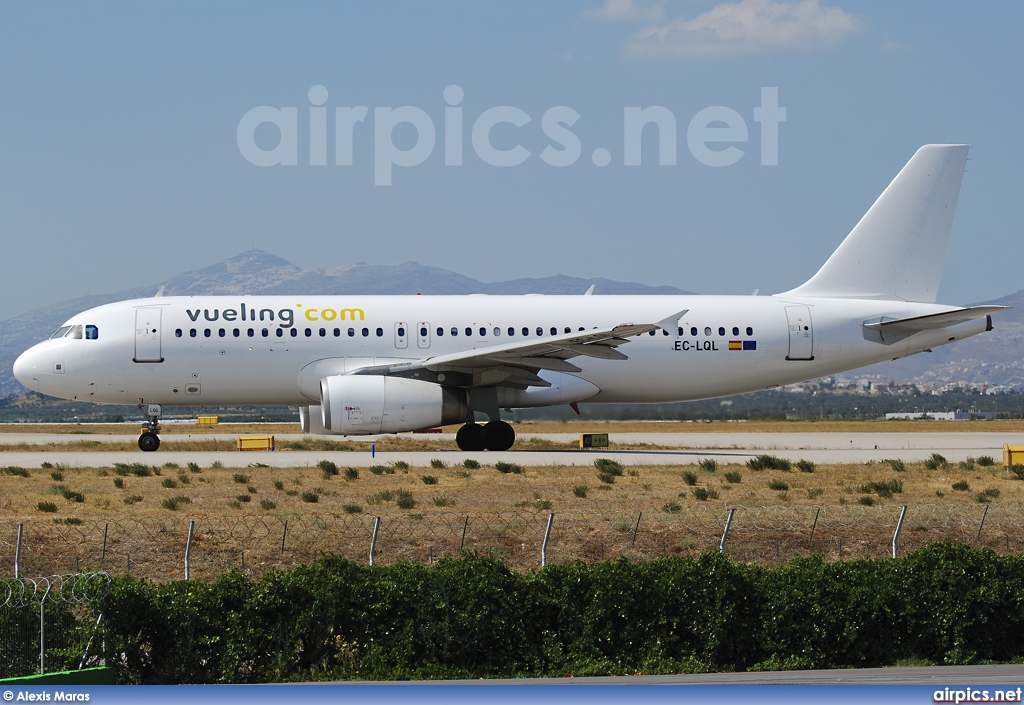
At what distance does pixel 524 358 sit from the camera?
30.0m

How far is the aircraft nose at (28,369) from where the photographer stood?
3122 centimetres

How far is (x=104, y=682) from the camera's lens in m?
10.9

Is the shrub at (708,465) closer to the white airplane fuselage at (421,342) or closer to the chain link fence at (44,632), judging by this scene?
the white airplane fuselage at (421,342)

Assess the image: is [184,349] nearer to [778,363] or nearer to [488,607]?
[778,363]

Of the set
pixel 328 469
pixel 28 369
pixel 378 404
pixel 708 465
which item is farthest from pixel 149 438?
pixel 708 465

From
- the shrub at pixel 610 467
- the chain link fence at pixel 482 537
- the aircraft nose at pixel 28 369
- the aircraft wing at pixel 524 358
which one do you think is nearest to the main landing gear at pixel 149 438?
the aircraft nose at pixel 28 369

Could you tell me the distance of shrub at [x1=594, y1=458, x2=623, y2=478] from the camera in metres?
26.9

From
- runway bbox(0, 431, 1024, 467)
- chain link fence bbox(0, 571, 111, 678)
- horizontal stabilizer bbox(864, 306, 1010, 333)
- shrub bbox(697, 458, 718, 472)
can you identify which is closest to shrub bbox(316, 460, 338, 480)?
runway bbox(0, 431, 1024, 467)

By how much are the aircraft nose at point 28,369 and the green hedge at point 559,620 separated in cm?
2036

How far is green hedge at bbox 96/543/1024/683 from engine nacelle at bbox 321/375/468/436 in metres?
15.3

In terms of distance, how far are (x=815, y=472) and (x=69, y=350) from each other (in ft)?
63.3

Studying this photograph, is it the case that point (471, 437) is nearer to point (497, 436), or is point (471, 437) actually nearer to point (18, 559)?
point (497, 436)

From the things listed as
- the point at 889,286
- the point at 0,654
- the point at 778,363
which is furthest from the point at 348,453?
the point at 0,654

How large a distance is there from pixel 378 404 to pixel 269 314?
176 inches
